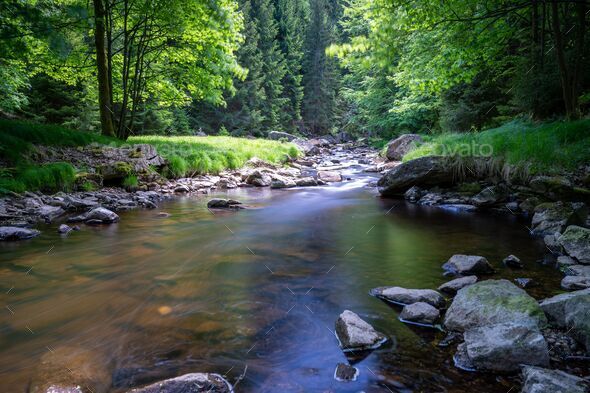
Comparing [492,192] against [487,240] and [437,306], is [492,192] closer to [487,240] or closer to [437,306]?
[487,240]

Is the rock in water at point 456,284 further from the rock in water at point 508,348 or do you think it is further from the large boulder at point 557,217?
the large boulder at point 557,217

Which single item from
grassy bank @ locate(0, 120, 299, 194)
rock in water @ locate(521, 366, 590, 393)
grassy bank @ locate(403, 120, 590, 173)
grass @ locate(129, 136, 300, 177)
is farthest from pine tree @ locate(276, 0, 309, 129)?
rock in water @ locate(521, 366, 590, 393)

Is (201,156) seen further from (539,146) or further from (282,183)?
(539,146)

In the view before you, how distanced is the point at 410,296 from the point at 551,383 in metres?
1.65

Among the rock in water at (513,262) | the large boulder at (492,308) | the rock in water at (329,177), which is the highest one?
the rock in water at (329,177)

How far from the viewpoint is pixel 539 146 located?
27.7ft

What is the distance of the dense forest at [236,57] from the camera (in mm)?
5688

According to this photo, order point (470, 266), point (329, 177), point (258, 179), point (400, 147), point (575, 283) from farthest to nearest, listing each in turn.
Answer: point (400, 147) < point (329, 177) < point (258, 179) < point (470, 266) < point (575, 283)

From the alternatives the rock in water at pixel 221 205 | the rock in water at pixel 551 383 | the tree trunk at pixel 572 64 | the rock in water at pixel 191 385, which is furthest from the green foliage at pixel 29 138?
the tree trunk at pixel 572 64

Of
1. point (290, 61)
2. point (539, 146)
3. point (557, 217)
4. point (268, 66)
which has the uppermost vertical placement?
point (290, 61)

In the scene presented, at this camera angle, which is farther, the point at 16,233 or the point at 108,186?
the point at 108,186

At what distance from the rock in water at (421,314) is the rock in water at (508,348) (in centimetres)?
59

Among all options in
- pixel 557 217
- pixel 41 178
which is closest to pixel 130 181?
pixel 41 178

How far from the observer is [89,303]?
4.02m
